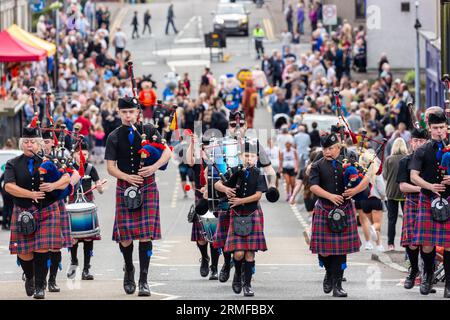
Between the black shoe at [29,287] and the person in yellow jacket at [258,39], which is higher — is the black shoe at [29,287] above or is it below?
below

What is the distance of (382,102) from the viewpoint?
36.4m

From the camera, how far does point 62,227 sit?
607 inches

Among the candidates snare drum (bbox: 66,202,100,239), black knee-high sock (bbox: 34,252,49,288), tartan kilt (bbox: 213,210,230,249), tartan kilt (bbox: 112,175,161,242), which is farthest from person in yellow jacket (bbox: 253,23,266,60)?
black knee-high sock (bbox: 34,252,49,288)

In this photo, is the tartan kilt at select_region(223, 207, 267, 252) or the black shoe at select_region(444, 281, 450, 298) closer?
the black shoe at select_region(444, 281, 450, 298)

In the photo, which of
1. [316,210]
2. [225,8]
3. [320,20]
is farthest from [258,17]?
[316,210]

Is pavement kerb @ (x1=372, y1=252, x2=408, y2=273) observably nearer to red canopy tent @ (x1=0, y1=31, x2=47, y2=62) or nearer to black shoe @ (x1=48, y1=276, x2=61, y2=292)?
black shoe @ (x1=48, y1=276, x2=61, y2=292)

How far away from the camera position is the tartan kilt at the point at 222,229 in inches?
643

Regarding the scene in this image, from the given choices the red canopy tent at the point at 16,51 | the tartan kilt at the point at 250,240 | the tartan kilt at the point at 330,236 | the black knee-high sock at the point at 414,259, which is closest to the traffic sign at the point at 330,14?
the red canopy tent at the point at 16,51

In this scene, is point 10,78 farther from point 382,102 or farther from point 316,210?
point 316,210

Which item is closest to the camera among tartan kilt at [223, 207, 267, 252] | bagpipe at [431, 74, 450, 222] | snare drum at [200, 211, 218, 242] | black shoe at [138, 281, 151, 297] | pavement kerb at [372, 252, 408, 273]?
bagpipe at [431, 74, 450, 222]

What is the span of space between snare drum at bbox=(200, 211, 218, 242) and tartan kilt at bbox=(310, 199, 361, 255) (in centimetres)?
191

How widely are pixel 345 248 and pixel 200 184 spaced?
256cm

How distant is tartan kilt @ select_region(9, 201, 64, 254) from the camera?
15039 mm

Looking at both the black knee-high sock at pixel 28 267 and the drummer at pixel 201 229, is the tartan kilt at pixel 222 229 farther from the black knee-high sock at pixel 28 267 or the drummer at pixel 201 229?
the black knee-high sock at pixel 28 267
